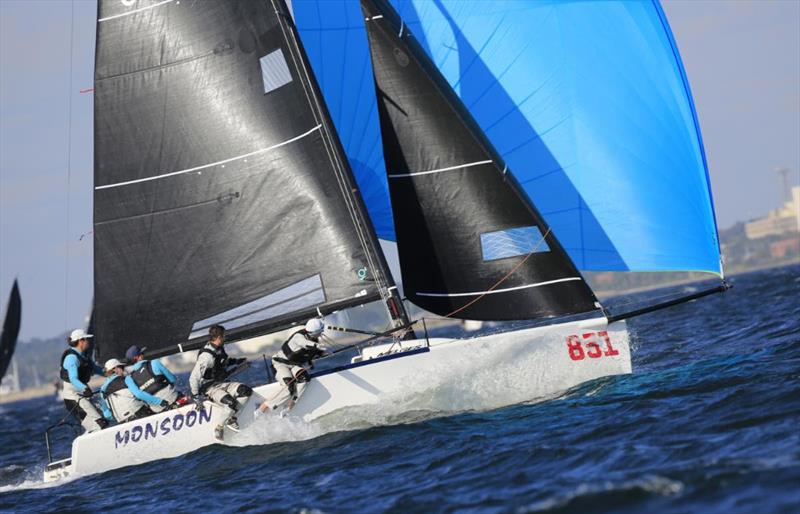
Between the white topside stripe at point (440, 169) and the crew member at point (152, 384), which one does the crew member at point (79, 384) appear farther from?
the white topside stripe at point (440, 169)

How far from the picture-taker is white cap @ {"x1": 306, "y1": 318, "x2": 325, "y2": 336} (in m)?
10.7

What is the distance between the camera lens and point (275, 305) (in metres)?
11.6

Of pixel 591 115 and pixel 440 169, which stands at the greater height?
pixel 591 115

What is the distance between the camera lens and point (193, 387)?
11000 mm

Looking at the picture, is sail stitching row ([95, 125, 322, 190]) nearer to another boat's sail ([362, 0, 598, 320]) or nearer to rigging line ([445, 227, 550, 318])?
another boat's sail ([362, 0, 598, 320])

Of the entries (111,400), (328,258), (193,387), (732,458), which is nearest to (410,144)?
(328,258)

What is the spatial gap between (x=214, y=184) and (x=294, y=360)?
2.23 m

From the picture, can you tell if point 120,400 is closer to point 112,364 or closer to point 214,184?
point 112,364

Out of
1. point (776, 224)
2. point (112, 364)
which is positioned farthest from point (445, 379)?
point (776, 224)

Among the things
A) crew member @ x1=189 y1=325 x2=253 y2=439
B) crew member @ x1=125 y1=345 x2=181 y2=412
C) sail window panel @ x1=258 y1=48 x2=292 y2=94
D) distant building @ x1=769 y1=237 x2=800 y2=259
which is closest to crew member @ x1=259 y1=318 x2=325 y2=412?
crew member @ x1=189 y1=325 x2=253 y2=439

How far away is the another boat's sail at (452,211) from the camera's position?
11.1 metres

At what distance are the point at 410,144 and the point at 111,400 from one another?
4.11 m

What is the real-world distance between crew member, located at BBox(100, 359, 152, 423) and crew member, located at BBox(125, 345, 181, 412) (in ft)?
0.52

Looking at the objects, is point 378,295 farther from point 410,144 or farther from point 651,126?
point 651,126
